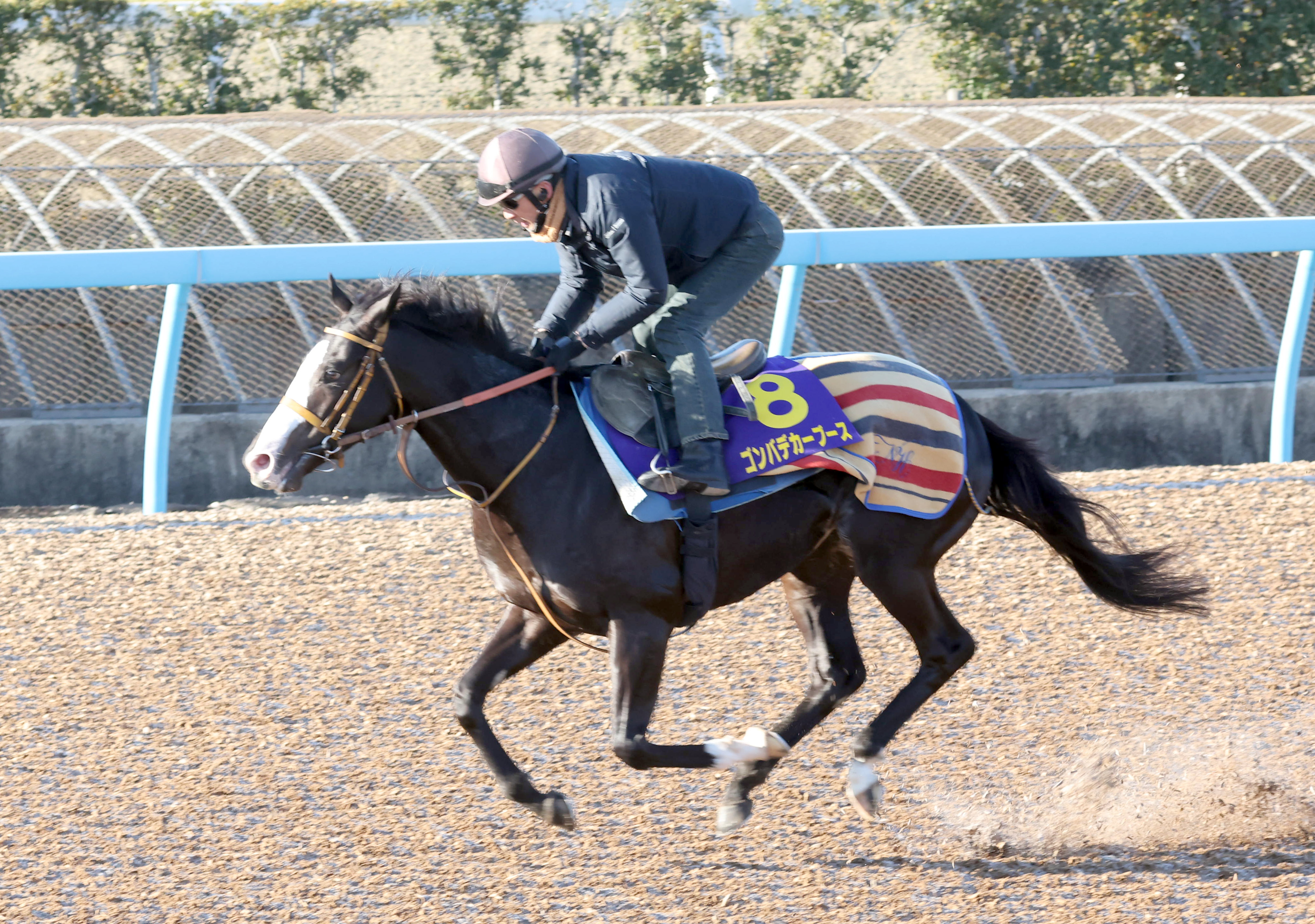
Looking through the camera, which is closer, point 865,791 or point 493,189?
point 493,189

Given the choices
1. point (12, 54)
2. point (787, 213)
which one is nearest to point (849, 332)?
point (787, 213)

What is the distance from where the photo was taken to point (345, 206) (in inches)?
460

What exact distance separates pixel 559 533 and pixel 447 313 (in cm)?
67

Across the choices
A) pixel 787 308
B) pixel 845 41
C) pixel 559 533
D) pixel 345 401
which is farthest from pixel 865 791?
pixel 845 41

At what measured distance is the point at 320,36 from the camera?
680 inches

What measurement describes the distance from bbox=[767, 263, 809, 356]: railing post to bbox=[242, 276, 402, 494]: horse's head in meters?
3.34

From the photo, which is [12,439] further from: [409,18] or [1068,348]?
[409,18]

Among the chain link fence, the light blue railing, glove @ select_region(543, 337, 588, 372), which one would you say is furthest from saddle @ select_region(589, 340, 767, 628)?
the chain link fence

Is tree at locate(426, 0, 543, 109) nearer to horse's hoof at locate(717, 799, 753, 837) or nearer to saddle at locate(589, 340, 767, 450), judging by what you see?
saddle at locate(589, 340, 767, 450)

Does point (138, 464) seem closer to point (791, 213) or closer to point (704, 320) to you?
point (791, 213)

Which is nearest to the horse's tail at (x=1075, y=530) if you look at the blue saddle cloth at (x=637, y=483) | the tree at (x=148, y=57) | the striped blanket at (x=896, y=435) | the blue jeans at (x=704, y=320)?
the striped blanket at (x=896, y=435)

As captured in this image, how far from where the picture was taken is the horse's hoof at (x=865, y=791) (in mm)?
3922

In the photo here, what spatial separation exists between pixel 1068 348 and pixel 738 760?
7756mm

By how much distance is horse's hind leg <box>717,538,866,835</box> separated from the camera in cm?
430
